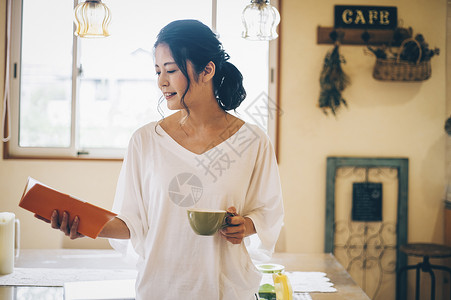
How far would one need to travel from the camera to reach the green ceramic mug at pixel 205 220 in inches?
44.9

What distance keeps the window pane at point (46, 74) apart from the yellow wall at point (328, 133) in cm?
21

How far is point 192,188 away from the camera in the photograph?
4.12ft

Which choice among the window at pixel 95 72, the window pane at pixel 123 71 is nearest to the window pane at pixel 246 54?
the window at pixel 95 72

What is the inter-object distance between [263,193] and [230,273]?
0.76 ft

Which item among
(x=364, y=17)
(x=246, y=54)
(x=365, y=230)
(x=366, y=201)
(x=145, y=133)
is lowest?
(x=365, y=230)

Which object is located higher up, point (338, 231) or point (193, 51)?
point (193, 51)

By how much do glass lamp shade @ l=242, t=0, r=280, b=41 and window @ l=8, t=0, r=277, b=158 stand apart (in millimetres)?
1231

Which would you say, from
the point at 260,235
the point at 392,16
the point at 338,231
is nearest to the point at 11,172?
the point at 338,231

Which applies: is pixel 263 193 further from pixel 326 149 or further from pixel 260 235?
Result: pixel 326 149

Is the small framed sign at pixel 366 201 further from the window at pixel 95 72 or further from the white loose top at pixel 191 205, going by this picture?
the white loose top at pixel 191 205

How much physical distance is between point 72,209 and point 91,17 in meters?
1.08

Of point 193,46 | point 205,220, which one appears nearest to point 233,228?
point 205,220

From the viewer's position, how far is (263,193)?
4.40ft

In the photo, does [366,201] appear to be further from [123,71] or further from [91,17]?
[91,17]
